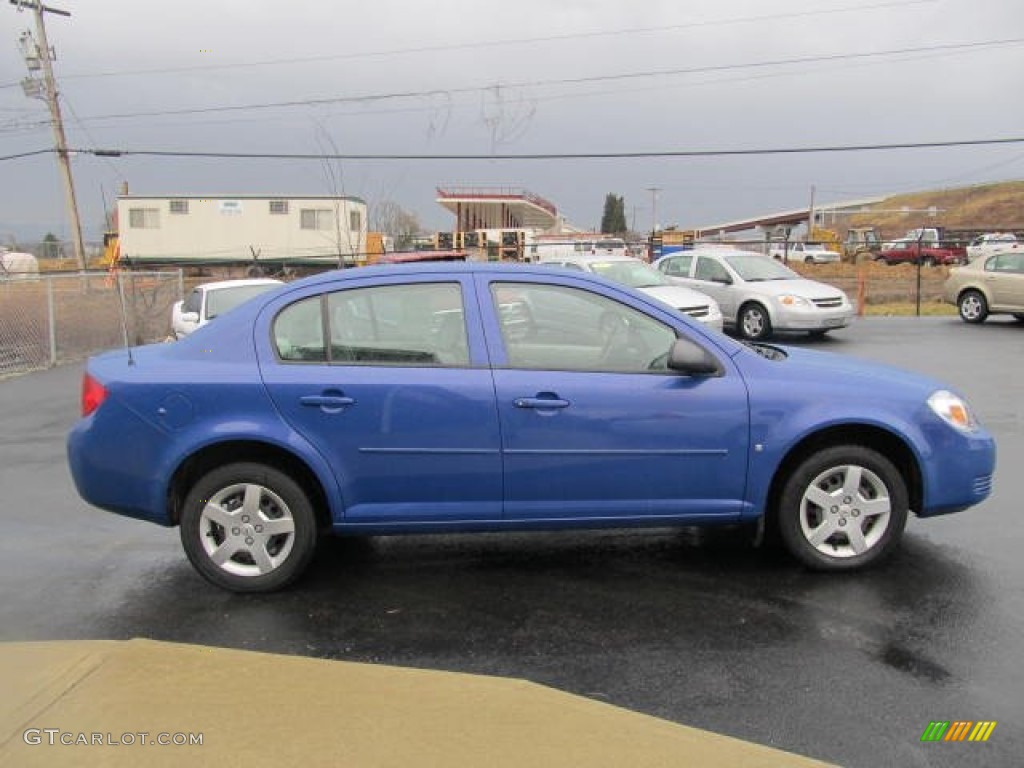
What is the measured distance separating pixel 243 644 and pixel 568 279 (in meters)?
2.32

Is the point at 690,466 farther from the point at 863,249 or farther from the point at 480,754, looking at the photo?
the point at 863,249

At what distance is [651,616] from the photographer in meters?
3.89

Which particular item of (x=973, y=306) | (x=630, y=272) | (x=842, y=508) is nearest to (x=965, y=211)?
(x=973, y=306)

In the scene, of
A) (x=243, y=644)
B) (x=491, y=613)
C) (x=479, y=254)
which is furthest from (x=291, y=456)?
(x=479, y=254)

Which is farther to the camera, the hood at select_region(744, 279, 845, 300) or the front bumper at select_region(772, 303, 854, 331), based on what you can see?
the hood at select_region(744, 279, 845, 300)

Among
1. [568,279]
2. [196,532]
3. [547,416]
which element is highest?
[568,279]

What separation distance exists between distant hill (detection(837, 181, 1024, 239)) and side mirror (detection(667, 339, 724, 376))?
10291cm

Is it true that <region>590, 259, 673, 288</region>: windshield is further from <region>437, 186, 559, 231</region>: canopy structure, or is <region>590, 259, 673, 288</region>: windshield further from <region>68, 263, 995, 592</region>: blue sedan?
<region>437, 186, 559, 231</region>: canopy structure

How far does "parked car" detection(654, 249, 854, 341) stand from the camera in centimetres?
1423

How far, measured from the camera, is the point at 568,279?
4355 millimetres

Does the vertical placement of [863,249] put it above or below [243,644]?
above

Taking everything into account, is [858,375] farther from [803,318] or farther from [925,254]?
[925,254]

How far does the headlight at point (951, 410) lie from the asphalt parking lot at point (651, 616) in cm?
76

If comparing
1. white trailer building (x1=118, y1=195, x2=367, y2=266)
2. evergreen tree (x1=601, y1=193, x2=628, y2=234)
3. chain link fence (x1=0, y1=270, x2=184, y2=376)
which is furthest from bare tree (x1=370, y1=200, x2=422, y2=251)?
evergreen tree (x1=601, y1=193, x2=628, y2=234)
